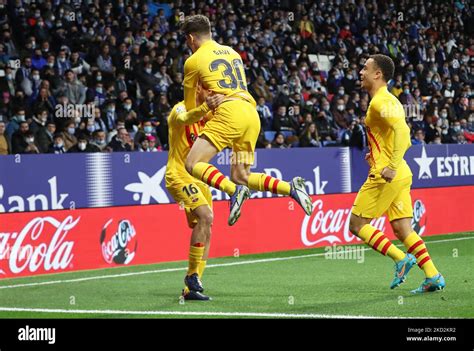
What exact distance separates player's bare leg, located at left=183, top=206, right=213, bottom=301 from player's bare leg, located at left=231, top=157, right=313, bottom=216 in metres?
0.67

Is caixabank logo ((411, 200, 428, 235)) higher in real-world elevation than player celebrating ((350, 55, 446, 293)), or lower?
lower

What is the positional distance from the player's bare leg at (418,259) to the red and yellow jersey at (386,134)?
1.77 feet

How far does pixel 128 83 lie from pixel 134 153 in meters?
5.07

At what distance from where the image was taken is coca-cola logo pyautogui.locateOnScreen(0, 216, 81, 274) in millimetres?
12781

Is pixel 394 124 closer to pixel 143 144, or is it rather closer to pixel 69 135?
pixel 143 144

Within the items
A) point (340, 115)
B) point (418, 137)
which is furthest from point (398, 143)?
point (340, 115)

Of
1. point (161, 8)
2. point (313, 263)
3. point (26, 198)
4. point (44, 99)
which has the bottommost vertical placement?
point (313, 263)

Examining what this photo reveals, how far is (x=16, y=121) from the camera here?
1666cm

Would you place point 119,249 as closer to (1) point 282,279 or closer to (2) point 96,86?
(1) point 282,279

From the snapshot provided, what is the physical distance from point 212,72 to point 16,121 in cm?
805

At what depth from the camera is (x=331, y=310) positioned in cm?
882

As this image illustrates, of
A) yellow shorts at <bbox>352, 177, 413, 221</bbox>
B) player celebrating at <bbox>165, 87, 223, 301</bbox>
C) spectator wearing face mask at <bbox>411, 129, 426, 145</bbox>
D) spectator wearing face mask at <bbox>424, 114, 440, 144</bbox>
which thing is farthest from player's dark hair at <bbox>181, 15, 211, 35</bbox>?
spectator wearing face mask at <bbox>424, 114, 440, 144</bbox>

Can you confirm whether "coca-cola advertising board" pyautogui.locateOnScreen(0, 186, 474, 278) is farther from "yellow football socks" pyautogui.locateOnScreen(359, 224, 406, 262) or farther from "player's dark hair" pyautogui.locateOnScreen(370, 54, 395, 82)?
"player's dark hair" pyautogui.locateOnScreen(370, 54, 395, 82)
